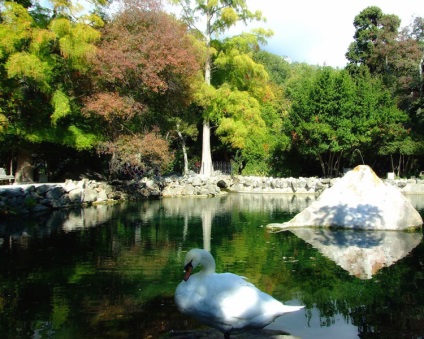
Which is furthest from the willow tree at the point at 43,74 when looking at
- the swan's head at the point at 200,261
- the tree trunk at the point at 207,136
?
the swan's head at the point at 200,261

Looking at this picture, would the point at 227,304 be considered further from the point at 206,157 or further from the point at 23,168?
the point at 206,157

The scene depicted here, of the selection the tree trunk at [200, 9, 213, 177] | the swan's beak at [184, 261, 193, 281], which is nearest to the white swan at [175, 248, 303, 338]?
the swan's beak at [184, 261, 193, 281]

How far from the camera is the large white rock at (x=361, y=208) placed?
10.7 meters

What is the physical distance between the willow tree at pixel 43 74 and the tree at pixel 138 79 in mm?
788

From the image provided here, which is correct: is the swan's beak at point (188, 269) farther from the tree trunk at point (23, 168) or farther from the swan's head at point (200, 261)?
the tree trunk at point (23, 168)

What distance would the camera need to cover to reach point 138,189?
64.7 ft

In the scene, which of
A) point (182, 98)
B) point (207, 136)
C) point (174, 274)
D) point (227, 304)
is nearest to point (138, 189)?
point (182, 98)

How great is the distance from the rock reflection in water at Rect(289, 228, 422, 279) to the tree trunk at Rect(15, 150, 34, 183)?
1304 cm

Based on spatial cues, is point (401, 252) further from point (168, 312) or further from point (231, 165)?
point (231, 165)

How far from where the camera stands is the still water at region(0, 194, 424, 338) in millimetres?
4848

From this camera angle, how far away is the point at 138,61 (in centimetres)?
1759

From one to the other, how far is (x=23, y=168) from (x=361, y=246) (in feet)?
50.3

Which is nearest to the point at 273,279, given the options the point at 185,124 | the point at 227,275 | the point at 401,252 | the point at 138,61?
the point at 227,275

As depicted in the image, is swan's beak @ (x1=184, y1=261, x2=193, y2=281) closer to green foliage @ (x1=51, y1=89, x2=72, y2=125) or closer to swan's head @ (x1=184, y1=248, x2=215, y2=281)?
swan's head @ (x1=184, y1=248, x2=215, y2=281)
